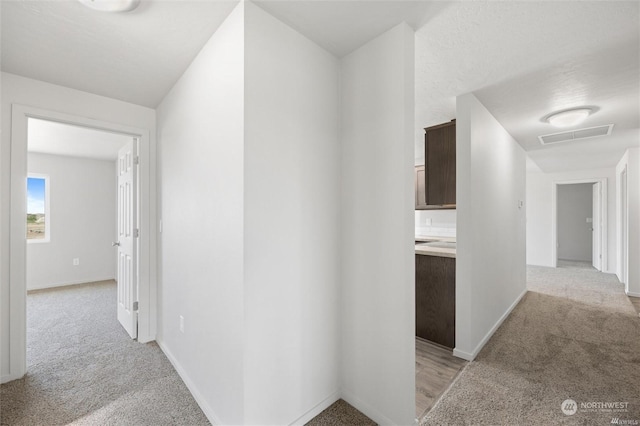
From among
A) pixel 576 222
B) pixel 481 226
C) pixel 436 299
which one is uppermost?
pixel 481 226

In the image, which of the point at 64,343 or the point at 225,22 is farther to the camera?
the point at 64,343

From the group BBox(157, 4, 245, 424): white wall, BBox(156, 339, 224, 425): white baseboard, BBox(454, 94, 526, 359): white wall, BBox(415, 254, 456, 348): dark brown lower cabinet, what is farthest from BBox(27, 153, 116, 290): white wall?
BBox(454, 94, 526, 359): white wall

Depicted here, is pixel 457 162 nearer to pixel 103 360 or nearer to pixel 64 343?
pixel 103 360

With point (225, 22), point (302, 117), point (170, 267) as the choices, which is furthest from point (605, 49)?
point (170, 267)

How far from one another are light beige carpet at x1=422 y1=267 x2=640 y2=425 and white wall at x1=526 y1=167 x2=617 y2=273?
291 centimetres

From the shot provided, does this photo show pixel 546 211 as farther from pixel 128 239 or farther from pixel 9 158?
pixel 9 158

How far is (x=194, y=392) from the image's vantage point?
187cm

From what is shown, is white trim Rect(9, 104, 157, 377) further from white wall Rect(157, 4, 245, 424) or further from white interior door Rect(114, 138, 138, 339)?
white wall Rect(157, 4, 245, 424)

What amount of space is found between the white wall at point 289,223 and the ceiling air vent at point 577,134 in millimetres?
3464

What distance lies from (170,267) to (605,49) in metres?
3.59

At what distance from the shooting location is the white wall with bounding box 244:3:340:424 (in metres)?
1.42

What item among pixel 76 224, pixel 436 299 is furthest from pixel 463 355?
pixel 76 224

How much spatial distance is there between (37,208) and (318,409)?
232 inches

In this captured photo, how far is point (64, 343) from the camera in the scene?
2697 mm
